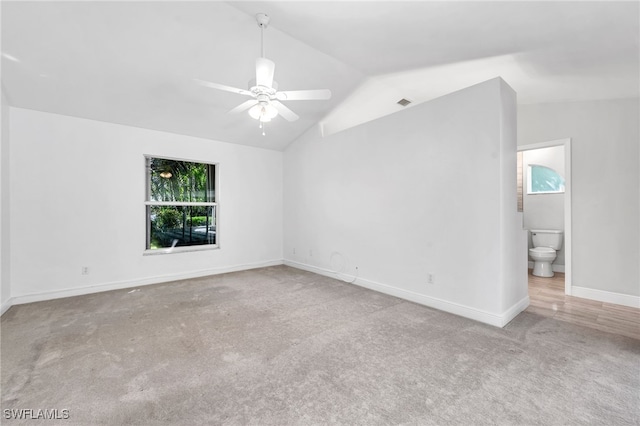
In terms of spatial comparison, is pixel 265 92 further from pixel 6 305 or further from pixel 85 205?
pixel 6 305

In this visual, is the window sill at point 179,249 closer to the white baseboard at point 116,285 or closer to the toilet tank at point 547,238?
the white baseboard at point 116,285

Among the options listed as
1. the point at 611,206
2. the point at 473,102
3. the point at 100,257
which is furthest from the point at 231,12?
the point at 611,206

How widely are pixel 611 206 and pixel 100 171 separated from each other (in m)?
6.86

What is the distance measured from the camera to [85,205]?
390cm

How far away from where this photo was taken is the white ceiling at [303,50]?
7.26 ft

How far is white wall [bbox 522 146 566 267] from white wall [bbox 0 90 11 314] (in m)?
8.02

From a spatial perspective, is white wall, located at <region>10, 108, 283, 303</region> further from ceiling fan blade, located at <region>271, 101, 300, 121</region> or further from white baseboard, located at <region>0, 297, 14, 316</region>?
ceiling fan blade, located at <region>271, 101, 300, 121</region>

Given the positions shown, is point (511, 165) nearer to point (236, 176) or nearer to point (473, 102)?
point (473, 102)

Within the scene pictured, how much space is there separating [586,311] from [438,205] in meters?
2.02

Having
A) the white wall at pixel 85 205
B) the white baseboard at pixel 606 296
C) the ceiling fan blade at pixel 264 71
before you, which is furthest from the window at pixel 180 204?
the white baseboard at pixel 606 296

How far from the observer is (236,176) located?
17.7 ft

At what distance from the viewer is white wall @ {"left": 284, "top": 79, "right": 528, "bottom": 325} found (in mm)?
2795

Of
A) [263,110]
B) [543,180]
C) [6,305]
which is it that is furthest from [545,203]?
[6,305]

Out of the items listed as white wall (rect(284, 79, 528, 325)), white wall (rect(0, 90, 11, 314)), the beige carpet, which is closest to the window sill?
the beige carpet
